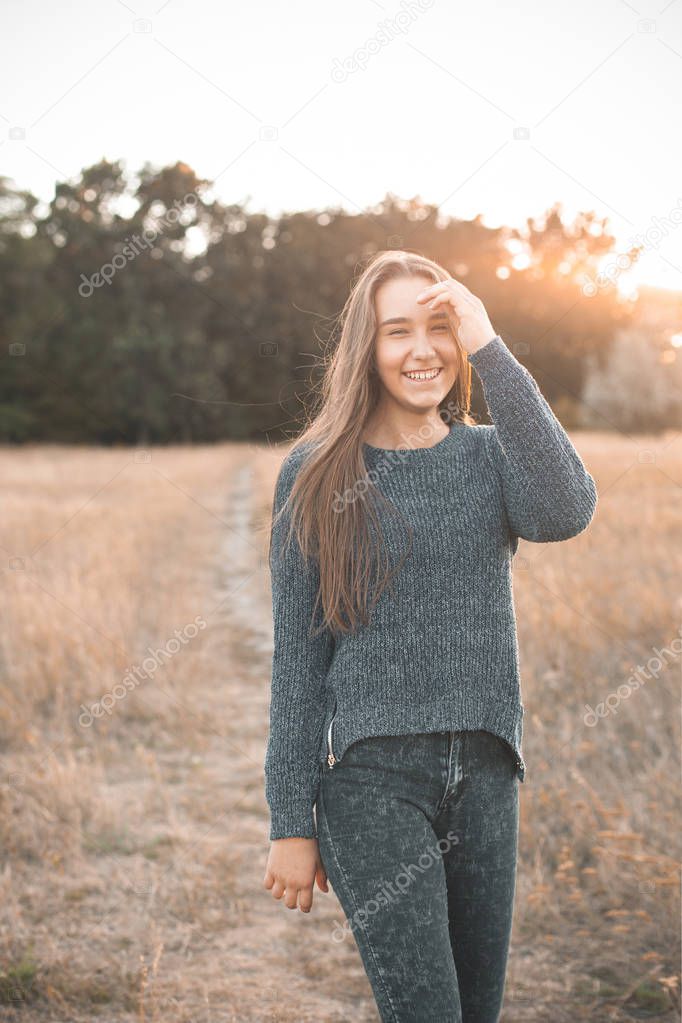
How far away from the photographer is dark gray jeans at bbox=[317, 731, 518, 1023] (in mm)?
1559

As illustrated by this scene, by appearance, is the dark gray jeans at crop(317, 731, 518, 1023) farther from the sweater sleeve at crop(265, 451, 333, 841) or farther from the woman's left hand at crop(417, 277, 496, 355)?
the woman's left hand at crop(417, 277, 496, 355)

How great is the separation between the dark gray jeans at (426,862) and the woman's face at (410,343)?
0.71 meters

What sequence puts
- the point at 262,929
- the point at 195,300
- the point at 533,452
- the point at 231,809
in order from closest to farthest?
1. the point at 533,452
2. the point at 262,929
3. the point at 231,809
4. the point at 195,300

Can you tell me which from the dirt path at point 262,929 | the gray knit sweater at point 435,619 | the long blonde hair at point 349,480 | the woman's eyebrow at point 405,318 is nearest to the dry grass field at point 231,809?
the dirt path at point 262,929

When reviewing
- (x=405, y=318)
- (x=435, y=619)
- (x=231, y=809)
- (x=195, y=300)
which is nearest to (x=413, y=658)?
(x=435, y=619)

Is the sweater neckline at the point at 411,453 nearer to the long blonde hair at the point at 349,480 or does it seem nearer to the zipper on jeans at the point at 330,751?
the long blonde hair at the point at 349,480

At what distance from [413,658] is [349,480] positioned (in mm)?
384

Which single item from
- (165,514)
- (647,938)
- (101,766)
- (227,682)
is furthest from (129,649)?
(165,514)

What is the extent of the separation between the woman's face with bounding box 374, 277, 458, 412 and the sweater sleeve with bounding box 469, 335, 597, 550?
0.45 feet

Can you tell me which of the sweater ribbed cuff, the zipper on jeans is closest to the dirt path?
the sweater ribbed cuff

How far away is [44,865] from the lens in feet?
11.2

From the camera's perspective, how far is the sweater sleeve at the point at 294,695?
1696 mm

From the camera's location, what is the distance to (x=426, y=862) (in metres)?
1.59

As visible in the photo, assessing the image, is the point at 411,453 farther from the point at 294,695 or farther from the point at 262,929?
the point at 262,929
